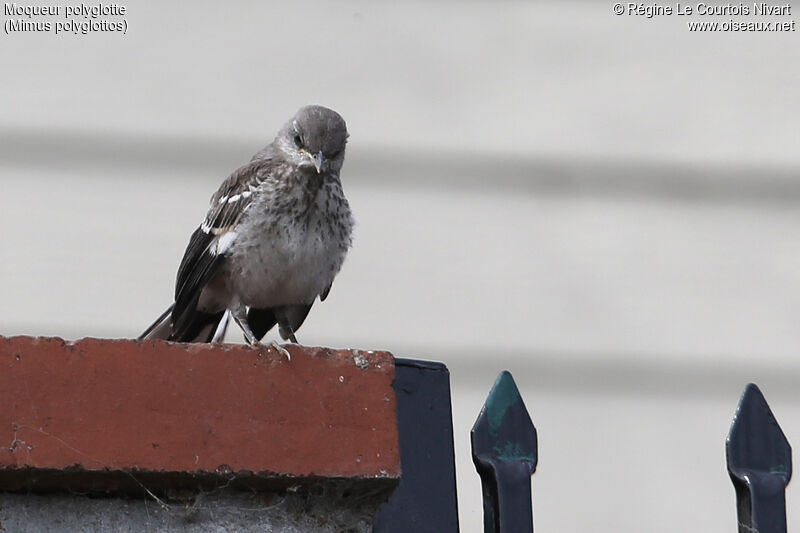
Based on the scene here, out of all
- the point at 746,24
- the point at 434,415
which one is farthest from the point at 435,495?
the point at 746,24

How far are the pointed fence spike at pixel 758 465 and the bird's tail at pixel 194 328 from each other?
1926mm

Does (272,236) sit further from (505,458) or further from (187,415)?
(187,415)

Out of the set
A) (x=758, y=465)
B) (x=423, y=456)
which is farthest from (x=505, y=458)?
(x=758, y=465)

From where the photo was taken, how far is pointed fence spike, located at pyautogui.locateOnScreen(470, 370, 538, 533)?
2477mm

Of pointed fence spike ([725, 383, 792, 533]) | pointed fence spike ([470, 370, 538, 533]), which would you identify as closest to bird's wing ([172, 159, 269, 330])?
pointed fence spike ([470, 370, 538, 533])

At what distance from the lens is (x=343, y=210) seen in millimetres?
3990

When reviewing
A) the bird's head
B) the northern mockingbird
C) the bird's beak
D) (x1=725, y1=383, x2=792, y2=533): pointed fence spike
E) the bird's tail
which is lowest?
(x1=725, y1=383, x2=792, y2=533): pointed fence spike

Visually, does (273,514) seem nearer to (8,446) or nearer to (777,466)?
(8,446)

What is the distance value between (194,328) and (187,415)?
1928mm

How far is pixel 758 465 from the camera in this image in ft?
8.48

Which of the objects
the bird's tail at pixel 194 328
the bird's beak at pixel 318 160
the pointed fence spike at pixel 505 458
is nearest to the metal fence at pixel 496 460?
the pointed fence spike at pixel 505 458

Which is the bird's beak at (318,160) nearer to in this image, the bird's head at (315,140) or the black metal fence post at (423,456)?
the bird's head at (315,140)

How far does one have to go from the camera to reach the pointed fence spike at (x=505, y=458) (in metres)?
2.48

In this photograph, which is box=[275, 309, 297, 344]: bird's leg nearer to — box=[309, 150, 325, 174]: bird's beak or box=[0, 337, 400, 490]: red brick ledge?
box=[309, 150, 325, 174]: bird's beak
